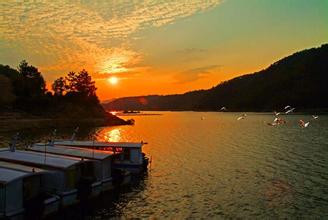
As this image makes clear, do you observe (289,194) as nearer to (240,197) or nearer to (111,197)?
(240,197)

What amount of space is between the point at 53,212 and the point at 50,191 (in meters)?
2.74

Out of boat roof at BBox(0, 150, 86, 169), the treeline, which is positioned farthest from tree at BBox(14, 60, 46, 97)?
boat roof at BBox(0, 150, 86, 169)

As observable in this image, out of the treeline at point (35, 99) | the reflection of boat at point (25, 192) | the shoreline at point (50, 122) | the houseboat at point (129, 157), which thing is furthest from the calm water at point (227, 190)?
the treeline at point (35, 99)

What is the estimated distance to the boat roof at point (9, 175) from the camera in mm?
29547

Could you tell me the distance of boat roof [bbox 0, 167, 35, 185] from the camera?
2955cm

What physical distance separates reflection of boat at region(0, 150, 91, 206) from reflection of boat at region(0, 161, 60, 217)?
0.94 meters

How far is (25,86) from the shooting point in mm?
170500

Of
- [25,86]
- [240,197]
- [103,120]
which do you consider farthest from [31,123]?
[240,197]

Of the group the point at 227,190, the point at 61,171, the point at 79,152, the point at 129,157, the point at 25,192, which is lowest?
the point at 227,190

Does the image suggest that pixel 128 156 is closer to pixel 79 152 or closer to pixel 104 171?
pixel 79 152

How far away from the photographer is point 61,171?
36.1 meters

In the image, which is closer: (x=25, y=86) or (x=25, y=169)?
(x=25, y=169)

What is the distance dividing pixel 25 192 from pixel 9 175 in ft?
6.32

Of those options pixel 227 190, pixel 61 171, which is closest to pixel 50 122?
pixel 227 190
